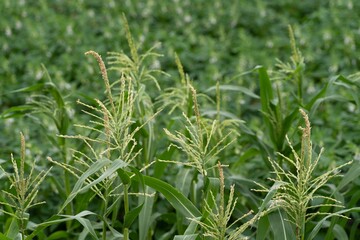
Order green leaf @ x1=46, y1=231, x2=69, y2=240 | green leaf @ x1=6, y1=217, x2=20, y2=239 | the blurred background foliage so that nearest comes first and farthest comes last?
green leaf @ x1=6, y1=217, x2=20, y2=239 < green leaf @ x1=46, y1=231, x2=69, y2=240 < the blurred background foliage

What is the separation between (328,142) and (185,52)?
7.68ft

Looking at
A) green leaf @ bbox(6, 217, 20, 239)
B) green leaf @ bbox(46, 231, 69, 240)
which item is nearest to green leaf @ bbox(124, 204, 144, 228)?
green leaf @ bbox(6, 217, 20, 239)

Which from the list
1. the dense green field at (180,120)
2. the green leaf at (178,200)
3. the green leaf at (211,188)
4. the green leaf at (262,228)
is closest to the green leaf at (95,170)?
the dense green field at (180,120)

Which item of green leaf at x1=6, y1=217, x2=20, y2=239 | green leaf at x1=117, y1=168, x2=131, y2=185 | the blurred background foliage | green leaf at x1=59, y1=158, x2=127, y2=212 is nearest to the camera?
green leaf at x1=59, y1=158, x2=127, y2=212

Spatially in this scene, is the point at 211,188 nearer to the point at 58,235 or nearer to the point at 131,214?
the point at 131,214

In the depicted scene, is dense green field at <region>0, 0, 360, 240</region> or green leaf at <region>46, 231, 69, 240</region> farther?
green leaf at <region>46, 231, 69, 240</region>

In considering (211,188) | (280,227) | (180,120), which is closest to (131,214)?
(211,188)

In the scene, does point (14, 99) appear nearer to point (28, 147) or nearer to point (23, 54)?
point (23, 54)

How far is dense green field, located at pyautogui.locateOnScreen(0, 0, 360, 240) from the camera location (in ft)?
8.86

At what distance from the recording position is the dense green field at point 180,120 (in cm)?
Answer: 270

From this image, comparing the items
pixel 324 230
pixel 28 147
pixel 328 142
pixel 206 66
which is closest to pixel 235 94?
pixel 206 66

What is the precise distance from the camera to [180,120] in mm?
3350

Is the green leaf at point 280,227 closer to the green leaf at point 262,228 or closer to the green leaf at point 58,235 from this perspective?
the green leaf at point 262,228

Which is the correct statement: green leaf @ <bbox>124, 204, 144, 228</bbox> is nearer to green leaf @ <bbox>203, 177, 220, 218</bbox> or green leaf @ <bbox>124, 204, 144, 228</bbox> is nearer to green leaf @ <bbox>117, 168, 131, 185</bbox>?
green leaf @ <bbox>117, 168, 131, 185</bbox>
